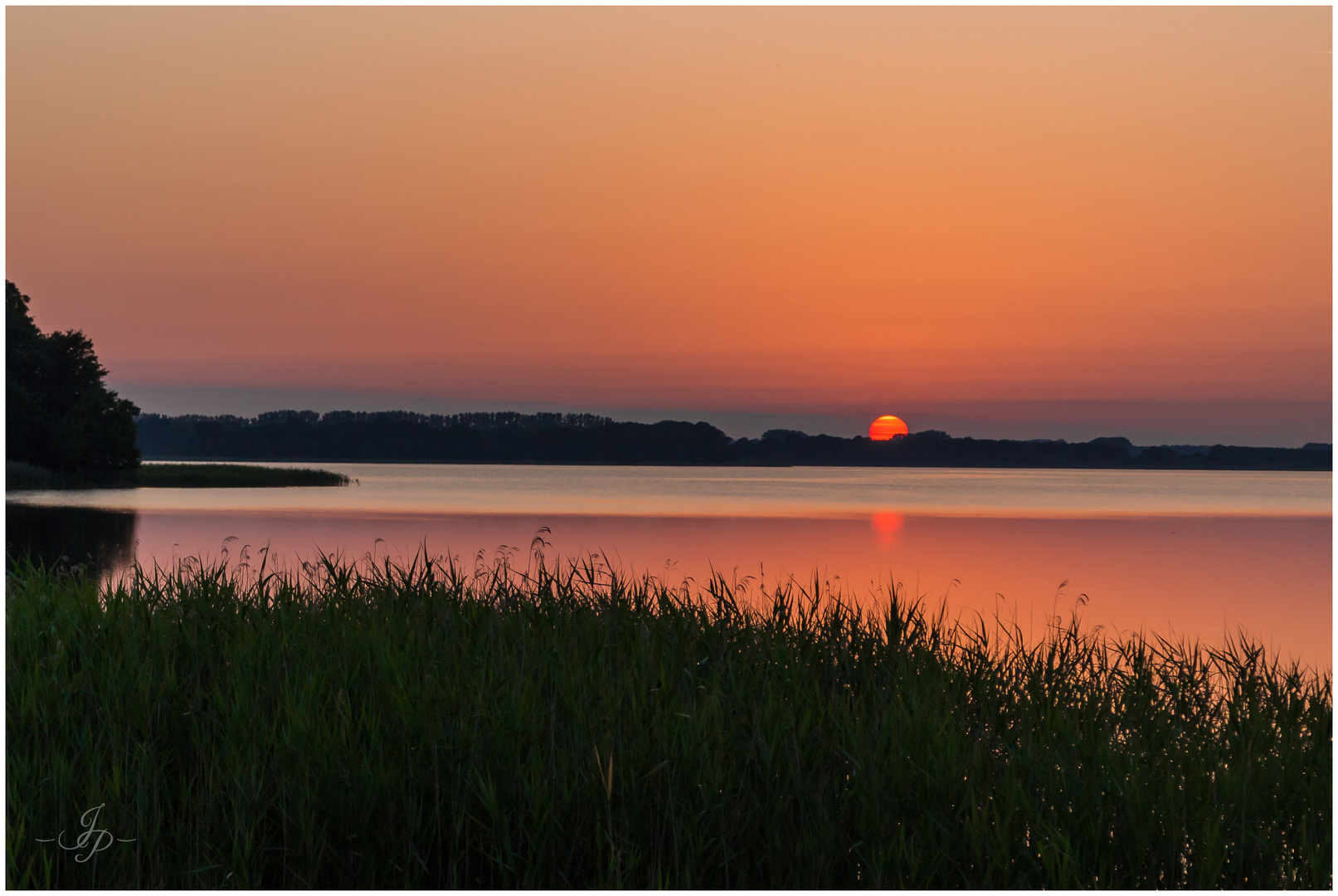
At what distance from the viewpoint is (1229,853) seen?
5.24 meters

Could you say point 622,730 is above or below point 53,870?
above

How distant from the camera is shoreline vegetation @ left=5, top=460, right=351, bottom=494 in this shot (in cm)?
5472

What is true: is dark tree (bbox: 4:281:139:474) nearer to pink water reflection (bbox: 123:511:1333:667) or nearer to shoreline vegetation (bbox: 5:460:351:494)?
shoreline vegetation (bbox: 5:460:351:494)

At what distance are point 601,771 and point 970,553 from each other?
2963 cm

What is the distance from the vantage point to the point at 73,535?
30.3m

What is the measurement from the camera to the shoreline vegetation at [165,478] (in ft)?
180

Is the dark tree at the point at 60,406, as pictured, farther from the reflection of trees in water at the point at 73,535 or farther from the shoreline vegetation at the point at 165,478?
the reflection of trees in water at the point at 73,535

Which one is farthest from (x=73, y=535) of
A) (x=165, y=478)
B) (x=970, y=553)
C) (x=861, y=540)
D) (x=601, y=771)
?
(x=165, y=478)

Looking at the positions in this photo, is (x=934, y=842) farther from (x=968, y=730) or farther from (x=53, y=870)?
(x=53, y=870)

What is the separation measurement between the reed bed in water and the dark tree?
49.3 m

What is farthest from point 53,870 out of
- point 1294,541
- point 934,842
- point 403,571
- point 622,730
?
point 1294,541

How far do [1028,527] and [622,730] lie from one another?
138 feet

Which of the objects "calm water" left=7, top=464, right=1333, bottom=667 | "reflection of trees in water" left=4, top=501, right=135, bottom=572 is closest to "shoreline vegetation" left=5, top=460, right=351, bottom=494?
"calm water" left=7, top=464, right=1333, bottom=667

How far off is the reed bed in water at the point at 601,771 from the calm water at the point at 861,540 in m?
3.13
